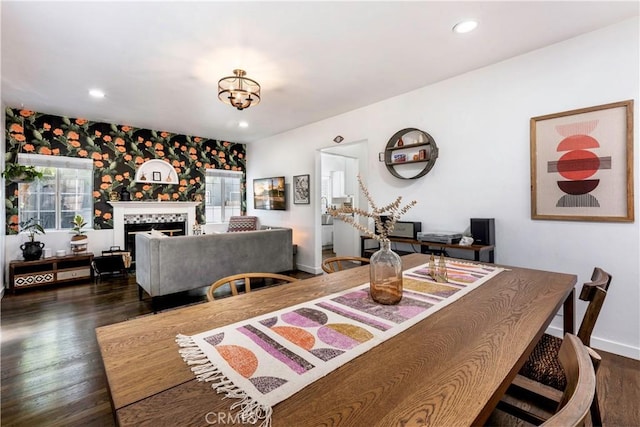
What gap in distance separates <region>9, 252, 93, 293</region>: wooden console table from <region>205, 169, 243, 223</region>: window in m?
2.33

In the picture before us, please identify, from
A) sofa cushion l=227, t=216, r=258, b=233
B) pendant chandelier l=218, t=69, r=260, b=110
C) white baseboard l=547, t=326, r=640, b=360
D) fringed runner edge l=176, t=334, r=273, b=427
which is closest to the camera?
fringed runner edge l=176, t=334, r=273, b=427

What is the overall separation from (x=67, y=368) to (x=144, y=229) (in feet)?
12.2

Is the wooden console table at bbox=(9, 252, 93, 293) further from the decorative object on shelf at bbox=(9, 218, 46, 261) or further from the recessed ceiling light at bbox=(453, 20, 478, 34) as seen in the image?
the recessed ceiling light at bbox=(453, 20, 478, 34)

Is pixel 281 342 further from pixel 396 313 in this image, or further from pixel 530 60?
pixel 530 60

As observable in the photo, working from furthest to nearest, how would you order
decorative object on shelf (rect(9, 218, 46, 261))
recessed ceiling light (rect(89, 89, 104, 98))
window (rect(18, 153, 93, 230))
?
window (rect(18, 153, 93, 230)) → decorative object on shelf (rect(9, 218, 46, 261)) → recessed ceiling light (rect(89, 89, 104, 98))

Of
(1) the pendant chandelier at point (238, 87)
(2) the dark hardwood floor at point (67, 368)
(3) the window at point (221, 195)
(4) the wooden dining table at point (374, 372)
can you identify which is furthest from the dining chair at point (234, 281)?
(3) the window at point (221, 195)

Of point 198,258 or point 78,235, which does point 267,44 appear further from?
point 78,235

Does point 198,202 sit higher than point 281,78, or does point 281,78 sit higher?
point 281,78

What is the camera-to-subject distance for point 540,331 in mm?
1005

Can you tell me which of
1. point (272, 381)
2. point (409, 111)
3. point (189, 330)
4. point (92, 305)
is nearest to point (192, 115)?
point (92, 305)

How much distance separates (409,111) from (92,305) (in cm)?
449

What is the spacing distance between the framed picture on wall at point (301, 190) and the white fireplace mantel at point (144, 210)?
2.22 metres

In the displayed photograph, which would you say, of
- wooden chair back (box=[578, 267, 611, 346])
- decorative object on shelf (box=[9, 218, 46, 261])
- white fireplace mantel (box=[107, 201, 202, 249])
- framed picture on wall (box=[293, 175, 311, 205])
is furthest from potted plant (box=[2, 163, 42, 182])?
wooden chair back (box=[578, 267, 611, 346])

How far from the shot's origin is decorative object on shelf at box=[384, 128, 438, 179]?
333 centimetres
